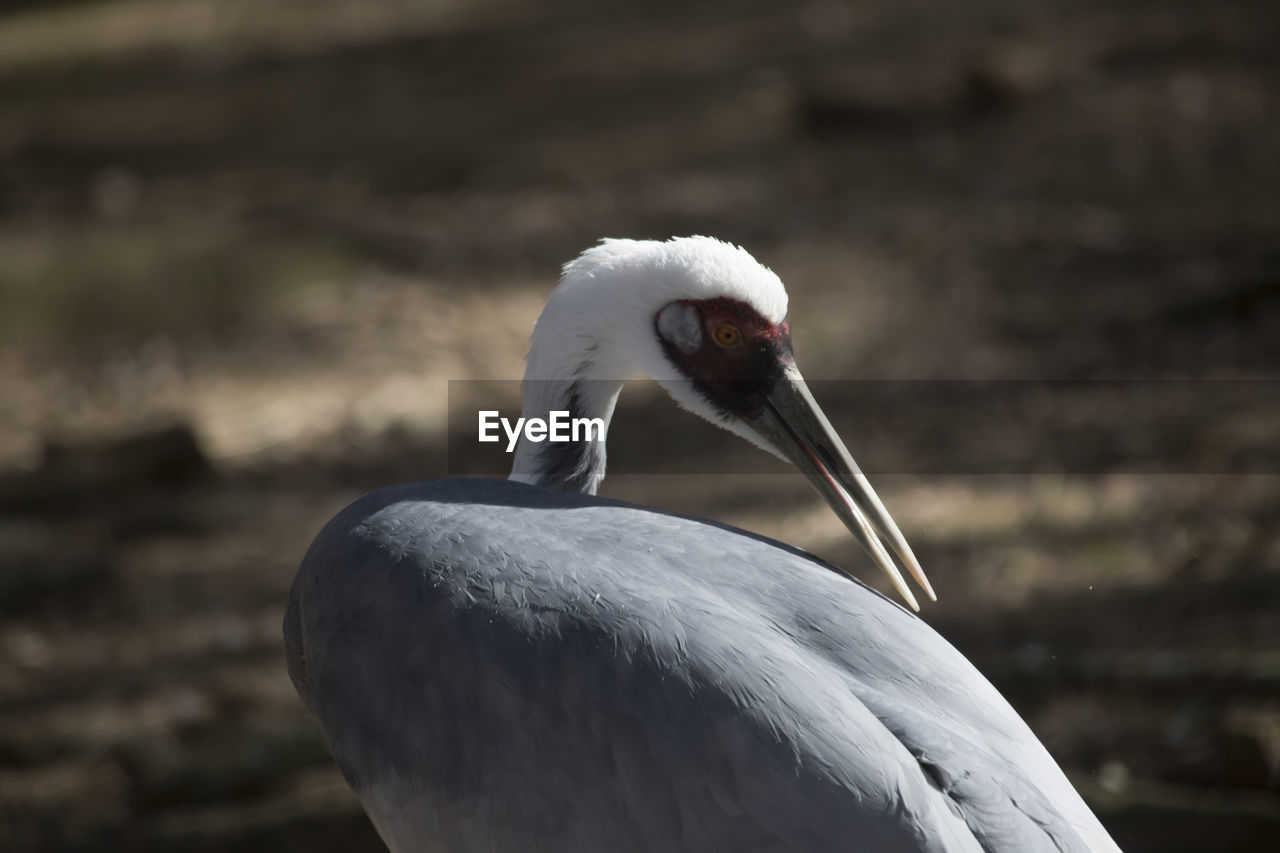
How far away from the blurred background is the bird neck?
3.70 ft

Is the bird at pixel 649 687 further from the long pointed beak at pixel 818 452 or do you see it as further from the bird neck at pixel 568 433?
A: the bird neck at pixel 568 433

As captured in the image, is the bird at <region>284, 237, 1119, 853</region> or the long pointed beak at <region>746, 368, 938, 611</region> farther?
the long pointed beak at <region>746, 368, 938, 611</region>

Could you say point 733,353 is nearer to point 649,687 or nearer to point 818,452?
point 818,452

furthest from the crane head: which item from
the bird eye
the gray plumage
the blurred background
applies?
the blurred background

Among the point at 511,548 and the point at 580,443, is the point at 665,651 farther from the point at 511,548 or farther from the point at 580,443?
the point at 580,443

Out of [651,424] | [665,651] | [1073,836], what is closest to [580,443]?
[665,651]

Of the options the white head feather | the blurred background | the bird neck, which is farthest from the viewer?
the blurred background

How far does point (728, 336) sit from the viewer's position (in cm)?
293

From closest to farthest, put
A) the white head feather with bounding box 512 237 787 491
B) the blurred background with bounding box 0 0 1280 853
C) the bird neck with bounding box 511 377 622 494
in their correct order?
the white head feather with bounding box 512 237 787 491 < the bird neck with bounding box 511 377 622 494 < the blurred background with bounding box 0 0 1280 853

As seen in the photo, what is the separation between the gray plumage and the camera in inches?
84.0

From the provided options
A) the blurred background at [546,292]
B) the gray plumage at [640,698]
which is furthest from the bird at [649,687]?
the blurred background at [546,292]

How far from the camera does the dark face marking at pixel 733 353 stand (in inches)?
115

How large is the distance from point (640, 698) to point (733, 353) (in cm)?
93

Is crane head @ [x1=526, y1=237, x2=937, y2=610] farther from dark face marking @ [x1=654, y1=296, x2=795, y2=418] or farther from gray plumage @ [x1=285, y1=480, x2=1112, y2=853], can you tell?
gray plumage @ [x1=285, y1=480, x2=1112, y2=853]
